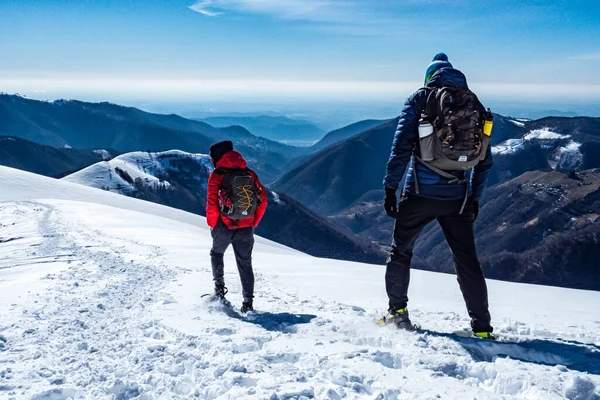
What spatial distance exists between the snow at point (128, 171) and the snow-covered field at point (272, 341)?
3974 inches

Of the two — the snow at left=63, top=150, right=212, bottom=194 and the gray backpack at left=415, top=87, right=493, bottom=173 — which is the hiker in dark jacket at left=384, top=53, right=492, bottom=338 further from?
the snow at left=63, top=150, right=212, bottom=194

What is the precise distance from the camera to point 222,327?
6.56 metres

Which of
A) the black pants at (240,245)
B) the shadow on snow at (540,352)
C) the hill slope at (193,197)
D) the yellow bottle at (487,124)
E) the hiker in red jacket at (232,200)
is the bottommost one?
the hill slope at (193,197)

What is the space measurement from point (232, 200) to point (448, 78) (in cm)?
374

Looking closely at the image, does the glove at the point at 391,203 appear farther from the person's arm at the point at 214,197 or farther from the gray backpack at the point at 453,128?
the person's arm at the point at 214,197

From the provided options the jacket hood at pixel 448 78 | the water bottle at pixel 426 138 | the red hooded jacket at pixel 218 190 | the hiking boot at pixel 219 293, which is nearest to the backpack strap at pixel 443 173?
the water bottle at pixel 426 138

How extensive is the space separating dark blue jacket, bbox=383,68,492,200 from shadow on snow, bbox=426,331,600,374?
1845 mm

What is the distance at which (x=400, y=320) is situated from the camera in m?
6.36

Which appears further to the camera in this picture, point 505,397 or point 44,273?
point 44,273

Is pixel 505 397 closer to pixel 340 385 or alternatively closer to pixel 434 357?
pixel 434 357

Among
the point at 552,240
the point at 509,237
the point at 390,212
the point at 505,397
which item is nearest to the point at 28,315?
the point at 390,212

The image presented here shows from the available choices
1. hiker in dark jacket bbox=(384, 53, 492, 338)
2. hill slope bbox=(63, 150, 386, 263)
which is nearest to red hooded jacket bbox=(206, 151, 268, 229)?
hiker in dark jacket bbox=(384, 53, 492, 338)

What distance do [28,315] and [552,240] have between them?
177 metres

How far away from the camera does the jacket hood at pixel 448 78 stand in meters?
5.68
